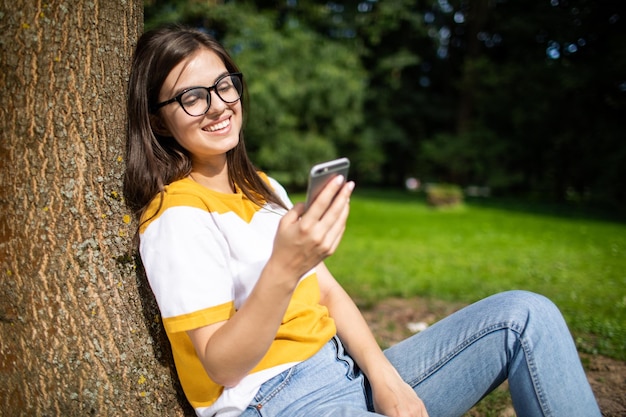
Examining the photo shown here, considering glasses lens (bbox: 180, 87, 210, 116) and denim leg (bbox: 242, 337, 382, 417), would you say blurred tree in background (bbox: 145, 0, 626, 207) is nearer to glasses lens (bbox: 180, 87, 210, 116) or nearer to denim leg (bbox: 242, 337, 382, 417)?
glasses lens (bbox: 180, 87, 210, 116)

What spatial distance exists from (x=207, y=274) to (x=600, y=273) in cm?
556

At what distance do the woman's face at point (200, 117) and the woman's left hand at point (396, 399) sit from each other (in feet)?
3.02

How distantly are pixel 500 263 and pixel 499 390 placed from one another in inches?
147

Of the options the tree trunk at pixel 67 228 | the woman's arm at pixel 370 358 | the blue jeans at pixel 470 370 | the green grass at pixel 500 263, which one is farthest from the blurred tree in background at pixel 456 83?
the blue jeans at pixel 470 370

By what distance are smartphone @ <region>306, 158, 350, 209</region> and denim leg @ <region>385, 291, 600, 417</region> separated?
813mm

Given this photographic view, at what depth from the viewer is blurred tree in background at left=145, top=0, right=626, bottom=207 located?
15359mm

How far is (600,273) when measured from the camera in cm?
553

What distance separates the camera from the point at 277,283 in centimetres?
117

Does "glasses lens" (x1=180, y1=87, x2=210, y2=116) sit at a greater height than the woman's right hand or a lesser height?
greater

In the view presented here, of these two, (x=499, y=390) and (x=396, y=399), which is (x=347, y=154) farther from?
(x=396, y=399)

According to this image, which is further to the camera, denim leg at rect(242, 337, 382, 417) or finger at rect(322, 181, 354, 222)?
denim leg at rect(242, 337, 382, 417)

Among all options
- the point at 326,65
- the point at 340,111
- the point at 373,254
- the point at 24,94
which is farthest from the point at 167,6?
the point at 24,94

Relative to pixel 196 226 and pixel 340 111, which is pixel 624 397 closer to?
pixel 196 226

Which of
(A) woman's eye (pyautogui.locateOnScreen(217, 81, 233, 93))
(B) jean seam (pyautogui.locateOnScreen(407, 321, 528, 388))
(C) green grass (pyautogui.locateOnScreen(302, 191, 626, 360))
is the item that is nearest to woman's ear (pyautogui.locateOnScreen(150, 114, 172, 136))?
(A) woman's eye (pyautogui.locateOnScreen(217, 81, 233, 93))
